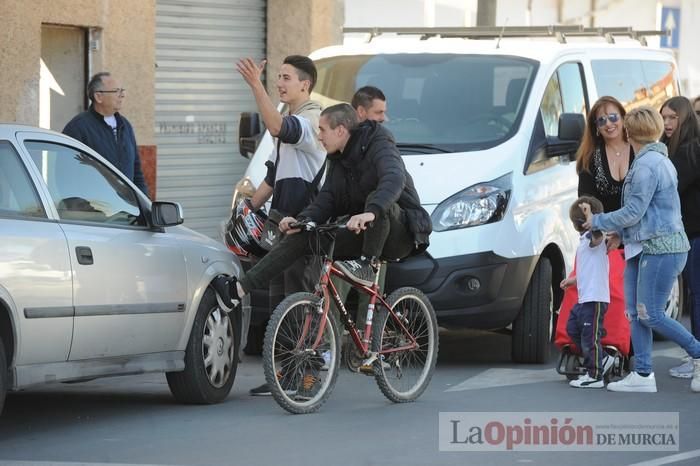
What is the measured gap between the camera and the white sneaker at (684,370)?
10195 millimetres

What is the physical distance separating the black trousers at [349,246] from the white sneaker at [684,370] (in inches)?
90.3

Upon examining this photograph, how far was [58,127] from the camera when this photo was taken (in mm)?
14000

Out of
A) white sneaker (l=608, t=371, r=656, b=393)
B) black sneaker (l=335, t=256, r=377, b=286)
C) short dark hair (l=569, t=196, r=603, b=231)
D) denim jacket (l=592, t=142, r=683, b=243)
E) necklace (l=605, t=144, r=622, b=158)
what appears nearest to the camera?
black sneaker (l=335, t=256, r=377, b=286)

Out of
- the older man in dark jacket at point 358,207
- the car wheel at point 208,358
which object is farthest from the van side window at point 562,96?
the car wheel at point 208,358

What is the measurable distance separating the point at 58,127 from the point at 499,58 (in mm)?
4458

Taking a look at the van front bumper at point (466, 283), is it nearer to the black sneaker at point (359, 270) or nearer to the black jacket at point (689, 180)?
the black jacket at point (689, 180)

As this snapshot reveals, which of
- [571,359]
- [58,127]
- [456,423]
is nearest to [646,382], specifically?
[571,359]

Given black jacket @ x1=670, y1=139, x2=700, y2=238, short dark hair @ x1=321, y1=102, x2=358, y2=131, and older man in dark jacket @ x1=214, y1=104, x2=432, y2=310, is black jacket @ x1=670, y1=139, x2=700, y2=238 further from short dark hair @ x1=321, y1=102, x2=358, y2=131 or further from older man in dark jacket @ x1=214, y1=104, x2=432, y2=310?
short dark hair @ x1=321, y1=102, x2=358, y2=131

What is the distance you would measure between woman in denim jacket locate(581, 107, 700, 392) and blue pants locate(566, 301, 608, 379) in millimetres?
227

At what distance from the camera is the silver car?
24.3ft

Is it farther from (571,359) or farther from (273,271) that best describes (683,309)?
(273,271)

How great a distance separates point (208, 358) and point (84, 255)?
133cm

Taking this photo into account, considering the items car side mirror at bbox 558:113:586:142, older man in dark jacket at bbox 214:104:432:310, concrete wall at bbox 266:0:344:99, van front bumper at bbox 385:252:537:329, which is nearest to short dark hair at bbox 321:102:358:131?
older man in dark jacket at bbox 214:104:432:310

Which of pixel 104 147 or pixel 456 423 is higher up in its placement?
pixel 104 147
